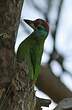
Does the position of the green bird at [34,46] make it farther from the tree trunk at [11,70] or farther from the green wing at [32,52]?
the tree trunk at [11,70]

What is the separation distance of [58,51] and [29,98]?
482 mm

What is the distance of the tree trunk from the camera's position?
4.42 ft

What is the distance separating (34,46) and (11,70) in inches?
19.8

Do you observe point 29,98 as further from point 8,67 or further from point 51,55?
point 51,55

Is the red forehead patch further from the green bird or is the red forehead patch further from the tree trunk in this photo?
the tree trunk

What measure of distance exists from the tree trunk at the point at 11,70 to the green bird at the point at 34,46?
0.51 ft

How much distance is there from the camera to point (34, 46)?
6.11 ft

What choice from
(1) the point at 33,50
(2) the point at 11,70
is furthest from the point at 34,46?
(2) the point at 11,70

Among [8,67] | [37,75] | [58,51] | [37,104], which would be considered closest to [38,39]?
[58,51]

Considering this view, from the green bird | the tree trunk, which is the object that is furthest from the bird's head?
the tree trunk

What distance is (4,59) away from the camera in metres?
1.37

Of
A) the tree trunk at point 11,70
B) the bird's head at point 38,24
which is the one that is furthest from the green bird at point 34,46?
the tree trunk at point 11,70

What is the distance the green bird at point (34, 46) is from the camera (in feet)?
5.42

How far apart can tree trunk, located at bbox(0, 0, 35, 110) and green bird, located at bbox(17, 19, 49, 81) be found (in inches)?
6.2
